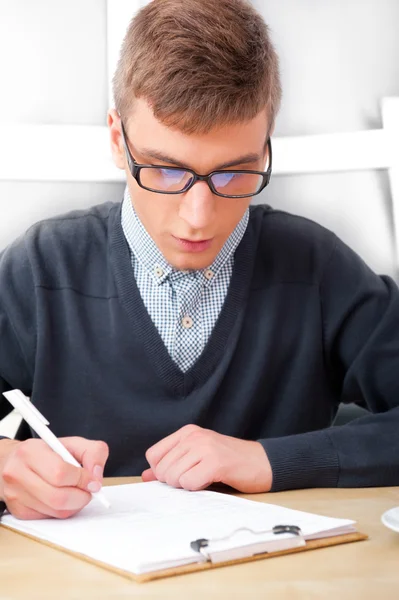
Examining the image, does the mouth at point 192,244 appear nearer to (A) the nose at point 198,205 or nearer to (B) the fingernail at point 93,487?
(A) the nose at point 198,205

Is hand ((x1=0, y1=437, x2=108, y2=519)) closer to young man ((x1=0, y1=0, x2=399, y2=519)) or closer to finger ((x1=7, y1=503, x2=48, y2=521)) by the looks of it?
finger ((x1=7, y1=503, x2=48, y2=521))

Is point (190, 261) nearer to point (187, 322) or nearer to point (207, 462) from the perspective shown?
point (187, 322)

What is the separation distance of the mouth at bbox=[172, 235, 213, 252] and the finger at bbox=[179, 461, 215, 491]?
35cm

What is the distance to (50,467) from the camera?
38.4 inches

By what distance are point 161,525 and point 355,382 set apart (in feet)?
2.47

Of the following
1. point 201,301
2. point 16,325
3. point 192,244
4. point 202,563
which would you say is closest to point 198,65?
point 192,244

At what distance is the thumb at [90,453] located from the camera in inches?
39.7

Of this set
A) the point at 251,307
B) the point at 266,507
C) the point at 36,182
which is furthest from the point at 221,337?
the point at 36,182

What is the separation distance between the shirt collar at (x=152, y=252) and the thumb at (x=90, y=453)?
19.5 inches

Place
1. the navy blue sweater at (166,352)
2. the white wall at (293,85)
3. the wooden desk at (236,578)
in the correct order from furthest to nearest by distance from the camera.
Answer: the white wall at (293,85) < the navy blue sweater at (166,352) < the wooden desk at (236,578)

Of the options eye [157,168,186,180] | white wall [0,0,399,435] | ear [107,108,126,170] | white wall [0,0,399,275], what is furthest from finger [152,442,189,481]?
white wall [0,0,399,275]

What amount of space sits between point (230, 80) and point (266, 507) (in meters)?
0.63

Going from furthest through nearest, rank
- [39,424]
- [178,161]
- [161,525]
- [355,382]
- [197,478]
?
[355,382], [178,161], [197,478], [39,424], [161,525]

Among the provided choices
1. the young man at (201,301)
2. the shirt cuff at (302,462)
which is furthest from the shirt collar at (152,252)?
the shirt cuff at (302,462)
